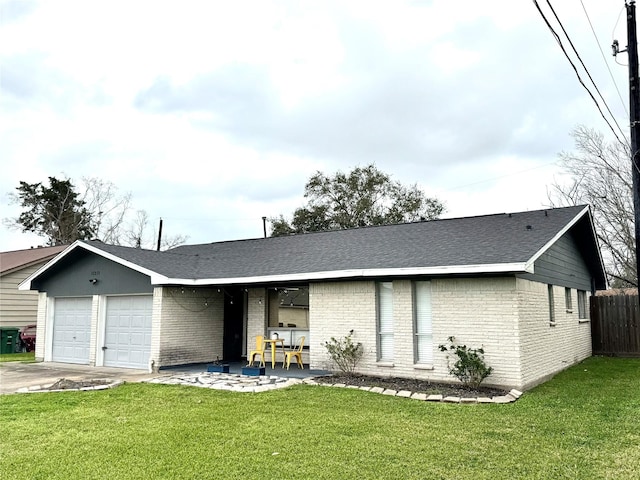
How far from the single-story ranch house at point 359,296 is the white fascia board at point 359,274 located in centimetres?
3

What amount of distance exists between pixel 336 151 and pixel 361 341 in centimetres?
1371

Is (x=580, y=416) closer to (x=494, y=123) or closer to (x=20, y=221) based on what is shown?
(x=494, y=123)

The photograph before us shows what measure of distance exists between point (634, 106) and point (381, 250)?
19.4 ft

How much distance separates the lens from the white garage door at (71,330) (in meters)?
14.9

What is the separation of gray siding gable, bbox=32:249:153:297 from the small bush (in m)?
5.29

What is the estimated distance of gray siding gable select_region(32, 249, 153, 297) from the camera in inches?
544

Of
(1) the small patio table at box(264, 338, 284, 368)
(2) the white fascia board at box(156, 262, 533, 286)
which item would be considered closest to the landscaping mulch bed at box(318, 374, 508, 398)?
(2) the white fascia board at box(156, 262, 533, 286)

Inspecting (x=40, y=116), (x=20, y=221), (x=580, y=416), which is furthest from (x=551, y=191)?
(x=20, y=221)

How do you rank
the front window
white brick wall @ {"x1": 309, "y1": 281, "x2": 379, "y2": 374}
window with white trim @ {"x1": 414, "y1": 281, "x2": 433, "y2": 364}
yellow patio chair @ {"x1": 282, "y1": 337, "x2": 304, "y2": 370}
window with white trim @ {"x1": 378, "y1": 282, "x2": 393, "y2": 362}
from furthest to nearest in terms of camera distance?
the front window < yellow patio chair @ {"x1": 282, "y1": 337, "x2": 304, "y2": 370} < white brick wall @ {"x1": 309, "y1": 281, "x2": 379, "y2": 374} < window with white trim @ {"x1": 378, "y1": 282, "x2": 393, "y2": 362} < window with white trim @ {"x1": 414, "y1": 281, "x2": 433, "y2": 364}

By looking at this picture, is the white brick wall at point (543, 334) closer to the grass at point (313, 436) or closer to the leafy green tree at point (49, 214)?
the grass at point (313, 436)

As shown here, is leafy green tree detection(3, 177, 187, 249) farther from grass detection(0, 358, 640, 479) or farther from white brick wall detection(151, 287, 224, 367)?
grass detection(0, 358, 640, 479)

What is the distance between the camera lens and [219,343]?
14758mm

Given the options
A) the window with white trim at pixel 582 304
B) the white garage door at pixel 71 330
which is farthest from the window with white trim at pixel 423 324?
the white garage door at pixel 71 330

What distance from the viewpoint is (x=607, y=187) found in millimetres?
24078
